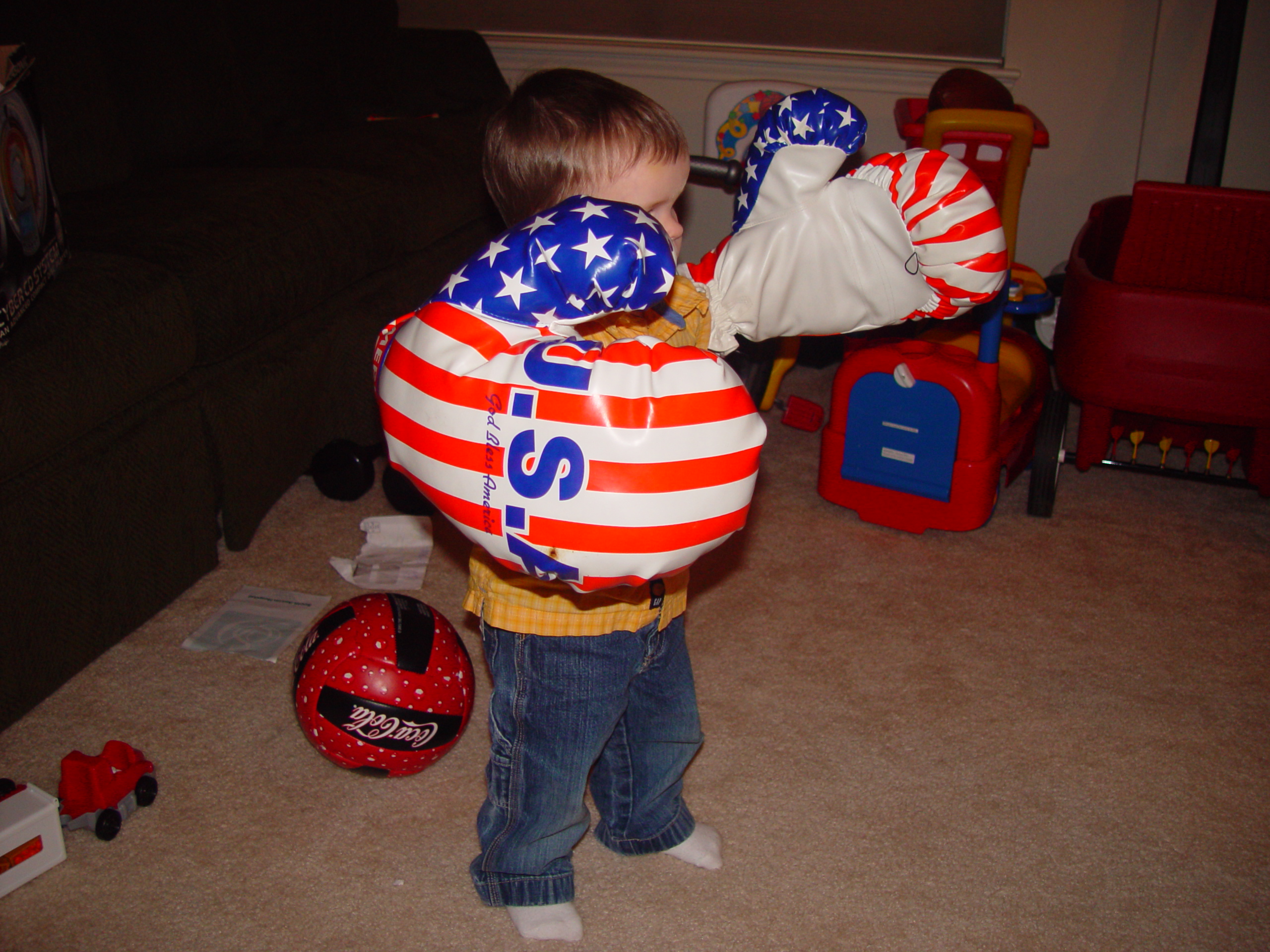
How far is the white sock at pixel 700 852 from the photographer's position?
44.3 inches

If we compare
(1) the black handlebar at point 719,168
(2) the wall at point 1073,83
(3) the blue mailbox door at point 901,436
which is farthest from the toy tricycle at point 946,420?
(2) the wall at point 1073,83

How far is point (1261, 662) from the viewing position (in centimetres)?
145

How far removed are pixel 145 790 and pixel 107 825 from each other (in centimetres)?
6

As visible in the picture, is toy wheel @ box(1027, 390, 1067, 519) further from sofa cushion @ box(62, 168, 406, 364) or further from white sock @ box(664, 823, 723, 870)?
sofa cushion @ box(62, 168, 406, 364)

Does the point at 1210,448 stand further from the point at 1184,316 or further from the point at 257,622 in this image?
the point at 257,622

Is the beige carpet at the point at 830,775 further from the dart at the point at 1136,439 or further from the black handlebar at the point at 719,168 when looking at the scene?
the black handlebar at the point at 719,168

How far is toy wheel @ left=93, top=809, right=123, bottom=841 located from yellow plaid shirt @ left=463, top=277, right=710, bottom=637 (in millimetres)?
540

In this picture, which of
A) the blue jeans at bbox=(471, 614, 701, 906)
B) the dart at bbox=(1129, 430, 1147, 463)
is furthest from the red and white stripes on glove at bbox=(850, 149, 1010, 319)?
the dart at bbox=(1129, 430, 1147, 463)

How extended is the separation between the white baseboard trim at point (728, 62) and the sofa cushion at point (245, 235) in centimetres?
90

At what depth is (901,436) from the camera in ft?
5.67

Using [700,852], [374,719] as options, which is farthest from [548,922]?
[374,719]

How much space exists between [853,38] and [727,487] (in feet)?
7.72

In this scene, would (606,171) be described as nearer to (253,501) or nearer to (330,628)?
(330,628)

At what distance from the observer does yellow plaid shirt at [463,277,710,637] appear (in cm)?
89
